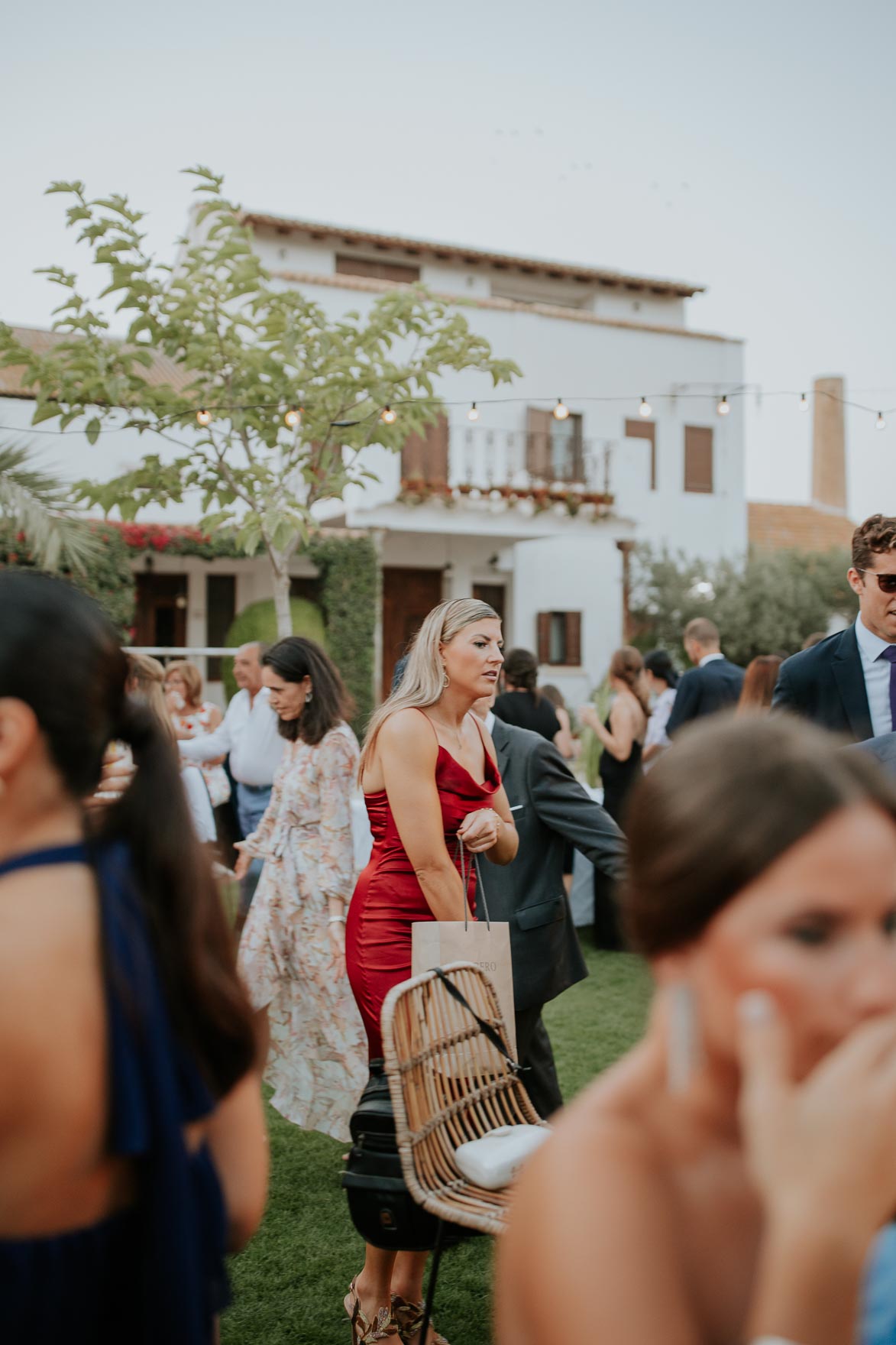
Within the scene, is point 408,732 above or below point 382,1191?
above

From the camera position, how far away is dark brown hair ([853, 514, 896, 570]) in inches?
134

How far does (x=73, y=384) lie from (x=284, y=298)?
160 cm

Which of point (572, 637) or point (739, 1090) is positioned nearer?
point (739, 1090)

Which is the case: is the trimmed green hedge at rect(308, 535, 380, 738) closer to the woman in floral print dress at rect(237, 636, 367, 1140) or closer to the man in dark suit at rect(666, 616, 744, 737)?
the man in dark suit at rect(666, 616, 744, 737)

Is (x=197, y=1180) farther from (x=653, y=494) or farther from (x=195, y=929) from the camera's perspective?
(x=653, y=494)

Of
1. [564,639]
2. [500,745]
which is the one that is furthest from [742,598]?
[500,745]

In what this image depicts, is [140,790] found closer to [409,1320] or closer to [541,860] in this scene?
[409,1320]

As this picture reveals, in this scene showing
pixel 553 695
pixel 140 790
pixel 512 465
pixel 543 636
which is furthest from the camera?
pixel 543 636

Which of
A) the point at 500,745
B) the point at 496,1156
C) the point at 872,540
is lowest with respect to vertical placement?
the point at 496,1156

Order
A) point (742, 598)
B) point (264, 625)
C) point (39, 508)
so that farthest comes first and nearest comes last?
point (742, 598)
point (264, 625)
point (39, 508)

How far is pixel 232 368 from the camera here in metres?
8.24

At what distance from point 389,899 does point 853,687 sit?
1776 mm

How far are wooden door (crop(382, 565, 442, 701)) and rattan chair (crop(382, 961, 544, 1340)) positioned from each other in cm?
1894

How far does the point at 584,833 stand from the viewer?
3.53m
